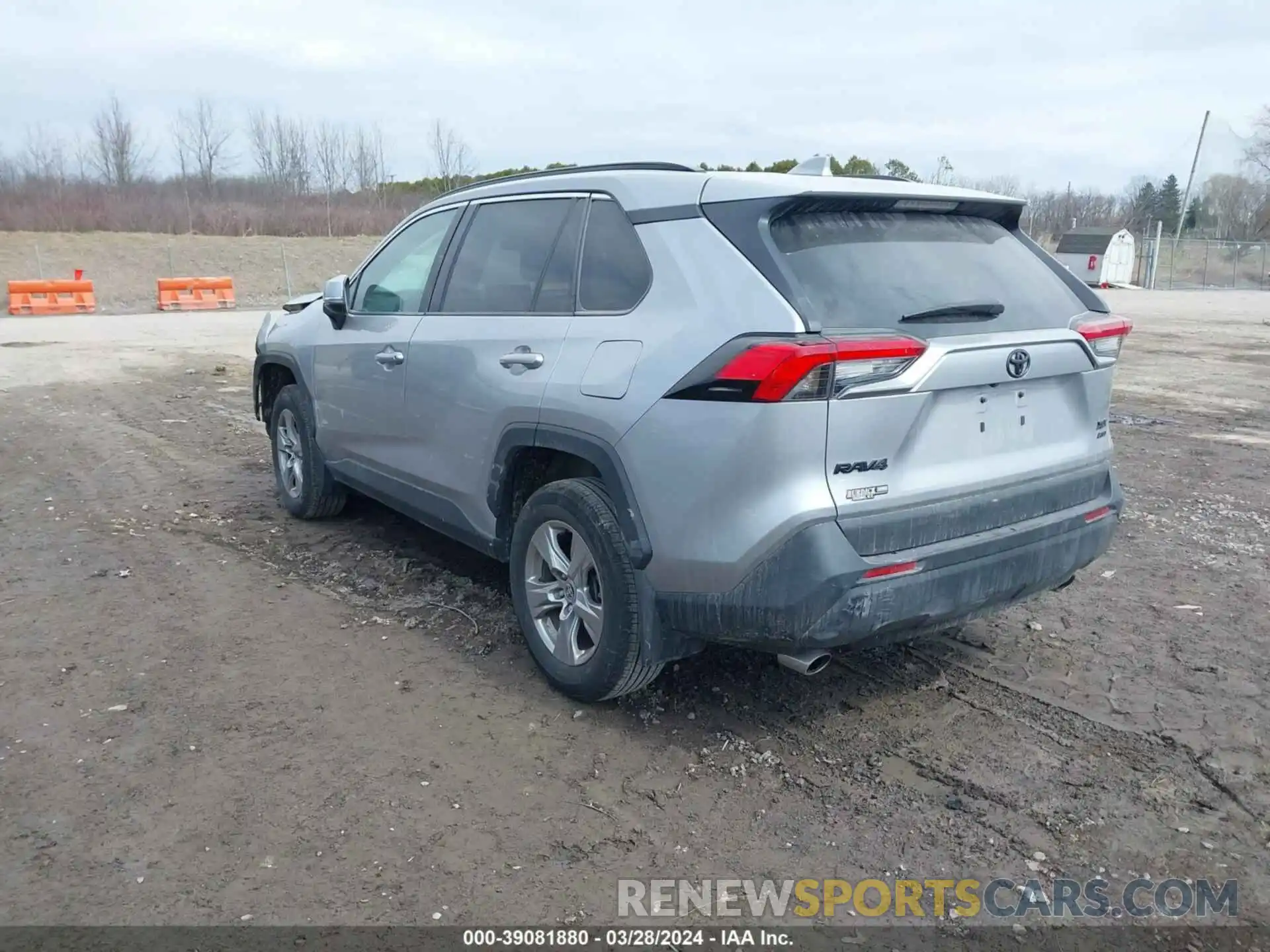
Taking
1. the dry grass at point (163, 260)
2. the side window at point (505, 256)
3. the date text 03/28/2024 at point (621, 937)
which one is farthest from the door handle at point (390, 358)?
the dry grass at point (163, 260)

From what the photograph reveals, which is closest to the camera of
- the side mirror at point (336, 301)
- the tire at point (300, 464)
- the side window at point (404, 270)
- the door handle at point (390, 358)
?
the door handle at point (390, 358)

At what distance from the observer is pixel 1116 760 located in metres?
3.39

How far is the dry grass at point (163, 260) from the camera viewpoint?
34.6 meters

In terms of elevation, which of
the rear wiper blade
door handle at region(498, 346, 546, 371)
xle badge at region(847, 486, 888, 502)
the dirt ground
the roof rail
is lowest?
Result: the dirt ground

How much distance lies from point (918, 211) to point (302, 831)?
2.84 meters

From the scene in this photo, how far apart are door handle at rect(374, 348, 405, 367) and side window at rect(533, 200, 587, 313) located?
100 centimetres

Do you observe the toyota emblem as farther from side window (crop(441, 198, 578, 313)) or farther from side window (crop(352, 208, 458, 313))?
side window (crop(352, 208, 458, 313))

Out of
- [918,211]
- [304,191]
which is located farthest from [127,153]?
[918,211]

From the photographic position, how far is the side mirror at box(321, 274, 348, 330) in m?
5.28

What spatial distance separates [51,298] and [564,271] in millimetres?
27036

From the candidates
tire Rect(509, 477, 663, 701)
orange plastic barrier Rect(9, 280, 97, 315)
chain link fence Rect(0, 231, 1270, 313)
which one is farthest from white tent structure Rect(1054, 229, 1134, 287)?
tire Rect(509, 477, 663, 701)

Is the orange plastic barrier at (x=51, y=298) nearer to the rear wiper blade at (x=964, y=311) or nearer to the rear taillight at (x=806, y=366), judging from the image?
the rear taillight at (x=806, y=366)

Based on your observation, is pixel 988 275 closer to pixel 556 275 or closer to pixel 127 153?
pixel 556 275

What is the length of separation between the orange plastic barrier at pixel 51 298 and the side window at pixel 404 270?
957 inches
